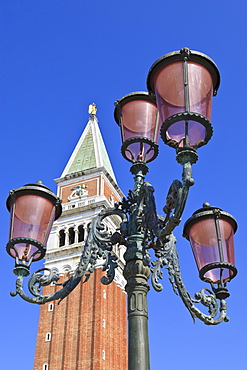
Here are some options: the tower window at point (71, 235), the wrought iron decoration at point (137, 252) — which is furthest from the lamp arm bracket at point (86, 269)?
the tower window at point (71, 235)

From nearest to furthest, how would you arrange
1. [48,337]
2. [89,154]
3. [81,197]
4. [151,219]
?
[151,219] → [48,337] → [81,197] → [89,154]

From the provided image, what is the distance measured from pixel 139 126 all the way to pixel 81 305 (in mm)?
23013

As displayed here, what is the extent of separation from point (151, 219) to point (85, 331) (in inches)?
912

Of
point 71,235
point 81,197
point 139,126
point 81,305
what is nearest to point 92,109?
point 81,197

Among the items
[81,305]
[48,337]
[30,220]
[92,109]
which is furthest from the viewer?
[92,109]

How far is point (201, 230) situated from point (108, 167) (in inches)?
1108

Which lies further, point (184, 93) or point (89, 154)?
point (89, 154)

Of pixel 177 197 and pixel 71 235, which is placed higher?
pixel 71 235

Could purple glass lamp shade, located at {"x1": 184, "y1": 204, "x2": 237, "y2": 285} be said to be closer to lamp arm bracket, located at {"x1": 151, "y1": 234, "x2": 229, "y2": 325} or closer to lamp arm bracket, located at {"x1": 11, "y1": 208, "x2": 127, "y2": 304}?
lamp arm bracket, located at {"x1": 151, "y1": 234, "x2": 229, "y2": 325}

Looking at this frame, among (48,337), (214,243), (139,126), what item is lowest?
(214,243)

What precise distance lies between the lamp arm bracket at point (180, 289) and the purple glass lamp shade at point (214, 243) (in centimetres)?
18

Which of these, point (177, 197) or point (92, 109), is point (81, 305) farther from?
point (177, 197)

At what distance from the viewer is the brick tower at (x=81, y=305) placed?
83.2 feet

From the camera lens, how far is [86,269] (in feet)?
13.6
